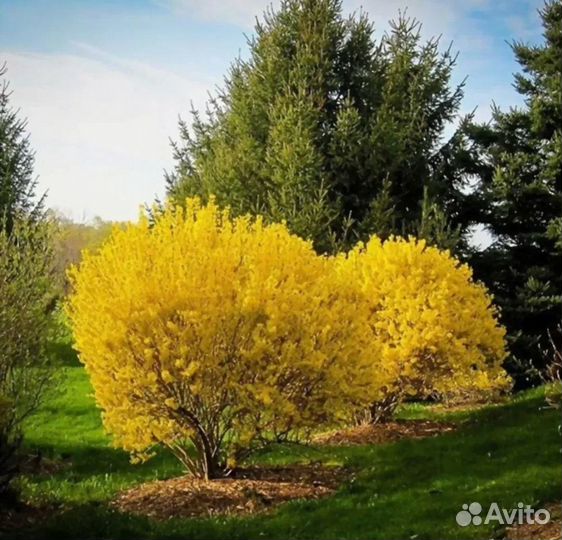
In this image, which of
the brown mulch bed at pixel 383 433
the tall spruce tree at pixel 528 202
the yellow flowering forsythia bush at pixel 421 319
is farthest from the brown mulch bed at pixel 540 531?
the tall spruce tree at pixel 528 202

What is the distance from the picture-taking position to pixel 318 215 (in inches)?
569

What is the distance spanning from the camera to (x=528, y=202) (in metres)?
15.4

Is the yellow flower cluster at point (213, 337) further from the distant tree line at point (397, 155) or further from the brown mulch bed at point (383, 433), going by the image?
the distant tree line at point (397, 155)

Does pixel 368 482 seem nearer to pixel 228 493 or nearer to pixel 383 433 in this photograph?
pixel 228 493

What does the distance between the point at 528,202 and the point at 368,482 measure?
32.3ft

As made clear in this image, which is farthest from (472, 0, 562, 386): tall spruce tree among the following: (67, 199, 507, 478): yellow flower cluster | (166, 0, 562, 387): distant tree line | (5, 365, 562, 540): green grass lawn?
(67, 199, 507, 478): yellow flower cluster

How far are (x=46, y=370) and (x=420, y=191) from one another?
10.3m

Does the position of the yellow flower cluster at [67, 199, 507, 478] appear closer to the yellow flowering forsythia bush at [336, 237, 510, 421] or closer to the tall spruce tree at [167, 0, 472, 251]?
the yellow flowering forsythia bush at [336, 237, 510, 421]

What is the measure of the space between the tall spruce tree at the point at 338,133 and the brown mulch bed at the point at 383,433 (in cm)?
455

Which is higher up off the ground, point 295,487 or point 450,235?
point 450,235

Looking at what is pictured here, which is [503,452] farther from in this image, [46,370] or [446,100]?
[446,100]

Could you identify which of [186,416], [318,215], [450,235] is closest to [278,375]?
[186,416]

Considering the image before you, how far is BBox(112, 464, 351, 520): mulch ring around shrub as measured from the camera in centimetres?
682

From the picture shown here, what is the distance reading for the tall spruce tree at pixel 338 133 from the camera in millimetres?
14984
